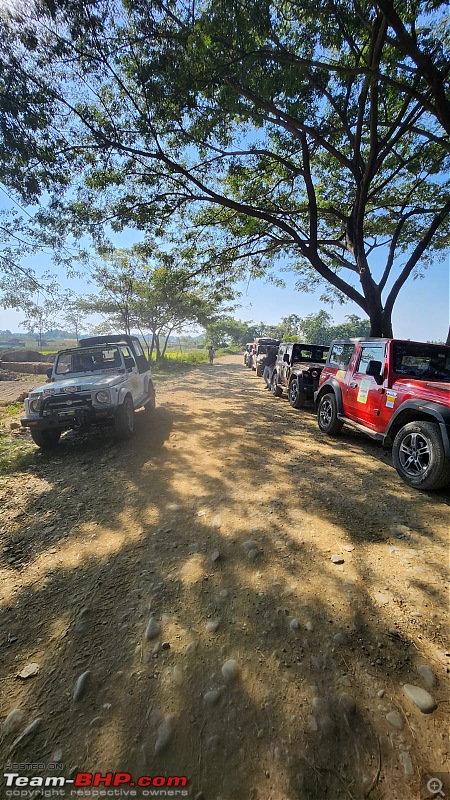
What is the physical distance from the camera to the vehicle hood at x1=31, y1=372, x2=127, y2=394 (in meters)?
5.05

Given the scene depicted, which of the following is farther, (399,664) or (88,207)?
(88,207)

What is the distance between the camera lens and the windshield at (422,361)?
4.57 m

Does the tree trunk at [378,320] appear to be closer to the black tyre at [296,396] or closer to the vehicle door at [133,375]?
the black tyre at [296,396]

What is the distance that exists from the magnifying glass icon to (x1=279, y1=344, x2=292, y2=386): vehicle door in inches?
340

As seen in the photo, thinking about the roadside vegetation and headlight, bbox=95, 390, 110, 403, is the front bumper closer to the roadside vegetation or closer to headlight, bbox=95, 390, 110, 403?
headlight, bbox=95, 390, 110, 403

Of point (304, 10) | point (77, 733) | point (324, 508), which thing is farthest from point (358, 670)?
point (304, 10)

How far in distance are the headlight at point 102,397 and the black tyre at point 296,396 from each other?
5297 millimetres

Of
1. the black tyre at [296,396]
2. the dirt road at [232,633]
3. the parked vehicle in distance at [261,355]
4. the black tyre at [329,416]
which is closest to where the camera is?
the dirt road at [232,633]

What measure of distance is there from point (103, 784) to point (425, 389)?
4.34m

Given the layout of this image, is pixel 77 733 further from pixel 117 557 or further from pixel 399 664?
pixel 399 664

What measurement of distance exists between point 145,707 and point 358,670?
3.74 ft

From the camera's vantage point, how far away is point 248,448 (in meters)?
5.30

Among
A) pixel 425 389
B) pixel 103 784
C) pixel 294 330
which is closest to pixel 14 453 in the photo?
pixel 103 784

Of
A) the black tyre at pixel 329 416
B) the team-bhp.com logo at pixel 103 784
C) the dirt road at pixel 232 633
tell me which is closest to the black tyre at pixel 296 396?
the black tyre at pixel 329 416
